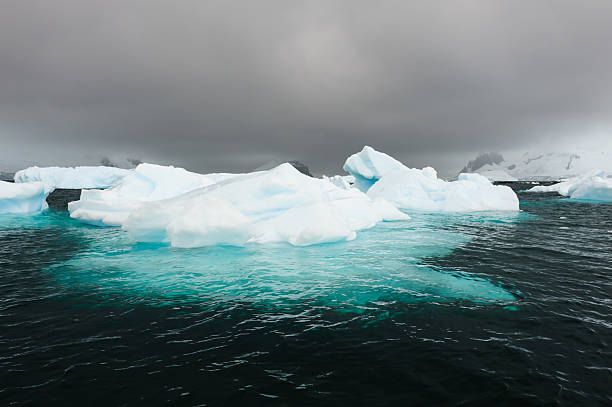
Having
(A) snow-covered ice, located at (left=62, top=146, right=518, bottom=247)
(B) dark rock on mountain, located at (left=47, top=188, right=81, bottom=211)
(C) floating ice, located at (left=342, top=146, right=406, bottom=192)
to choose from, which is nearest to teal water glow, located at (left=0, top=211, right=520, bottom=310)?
(A) snow-covered ice, located at (left=62, top=146, right=518, bottom=247)

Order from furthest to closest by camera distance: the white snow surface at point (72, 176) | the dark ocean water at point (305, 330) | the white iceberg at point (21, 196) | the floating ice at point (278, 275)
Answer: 1. the white snow surface at point (72, 176)
2. the white iceberg at point (21, 196)
3. the floating ice at point (278, 275)
4. the dark ocean water at point (305, 330)

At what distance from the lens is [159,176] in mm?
24047

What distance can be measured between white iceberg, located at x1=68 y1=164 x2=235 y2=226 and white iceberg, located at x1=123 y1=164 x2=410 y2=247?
24.9 ft

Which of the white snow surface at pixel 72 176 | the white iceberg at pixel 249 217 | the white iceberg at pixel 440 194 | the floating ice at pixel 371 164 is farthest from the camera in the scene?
the white snow surface at pixel 72 176

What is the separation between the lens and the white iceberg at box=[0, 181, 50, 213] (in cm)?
2298

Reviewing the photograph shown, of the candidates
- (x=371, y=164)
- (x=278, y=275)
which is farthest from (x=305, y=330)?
(x=371, y=164)

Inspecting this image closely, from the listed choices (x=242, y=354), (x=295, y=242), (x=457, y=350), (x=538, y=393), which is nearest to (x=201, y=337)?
(x=242, y=354)

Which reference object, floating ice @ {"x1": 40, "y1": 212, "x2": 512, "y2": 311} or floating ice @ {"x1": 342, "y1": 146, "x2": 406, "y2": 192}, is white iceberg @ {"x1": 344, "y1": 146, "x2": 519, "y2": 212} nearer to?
floating ice @ {"x1": 342, "y1": 146, "x2": 406, "y2": 192}

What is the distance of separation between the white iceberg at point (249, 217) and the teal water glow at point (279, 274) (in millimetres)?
521

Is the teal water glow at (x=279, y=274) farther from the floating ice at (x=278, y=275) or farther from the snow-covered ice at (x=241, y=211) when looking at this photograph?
the snow-covered ice at (x=241, y=211)

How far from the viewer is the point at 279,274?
29.7ft

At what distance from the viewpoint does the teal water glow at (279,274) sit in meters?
7.36

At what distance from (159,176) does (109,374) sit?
21997mm

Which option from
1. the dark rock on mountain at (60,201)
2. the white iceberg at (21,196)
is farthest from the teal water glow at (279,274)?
the dark rock on mountain at (60,201)
